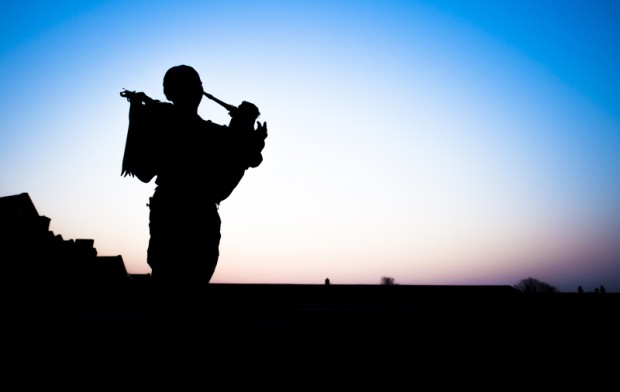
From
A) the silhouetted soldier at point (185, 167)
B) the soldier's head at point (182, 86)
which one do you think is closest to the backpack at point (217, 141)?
the silhouetted soldier at point (185, 167)

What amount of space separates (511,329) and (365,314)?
1370 mm

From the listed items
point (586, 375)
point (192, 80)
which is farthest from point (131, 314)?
point (586, 375)

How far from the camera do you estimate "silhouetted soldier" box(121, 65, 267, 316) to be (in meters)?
2.16

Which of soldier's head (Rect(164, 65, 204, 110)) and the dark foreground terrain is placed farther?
soldier's head (Rect(164, 65, 204, 110))

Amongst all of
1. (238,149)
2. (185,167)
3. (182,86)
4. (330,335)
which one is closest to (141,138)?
(185,167)

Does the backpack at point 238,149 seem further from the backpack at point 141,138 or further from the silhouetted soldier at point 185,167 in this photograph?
the backpack at point 141,138

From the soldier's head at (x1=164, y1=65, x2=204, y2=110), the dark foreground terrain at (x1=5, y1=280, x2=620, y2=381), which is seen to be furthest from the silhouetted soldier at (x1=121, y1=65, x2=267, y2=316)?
the dark foreground terrain at (x1=5, y1=280, x2=620, y2=381)

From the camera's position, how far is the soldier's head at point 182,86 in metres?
2.51

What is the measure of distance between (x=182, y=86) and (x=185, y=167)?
2.20ft

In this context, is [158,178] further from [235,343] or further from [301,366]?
[301,366]

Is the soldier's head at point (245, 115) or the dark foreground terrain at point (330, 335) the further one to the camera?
the soldier's head at point (245, 115)

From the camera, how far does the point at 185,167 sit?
235 cm

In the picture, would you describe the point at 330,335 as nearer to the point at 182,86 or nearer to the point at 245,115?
the point at 245,115

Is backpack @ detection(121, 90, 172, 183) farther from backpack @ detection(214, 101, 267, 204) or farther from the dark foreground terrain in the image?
the dark foreground terrain
